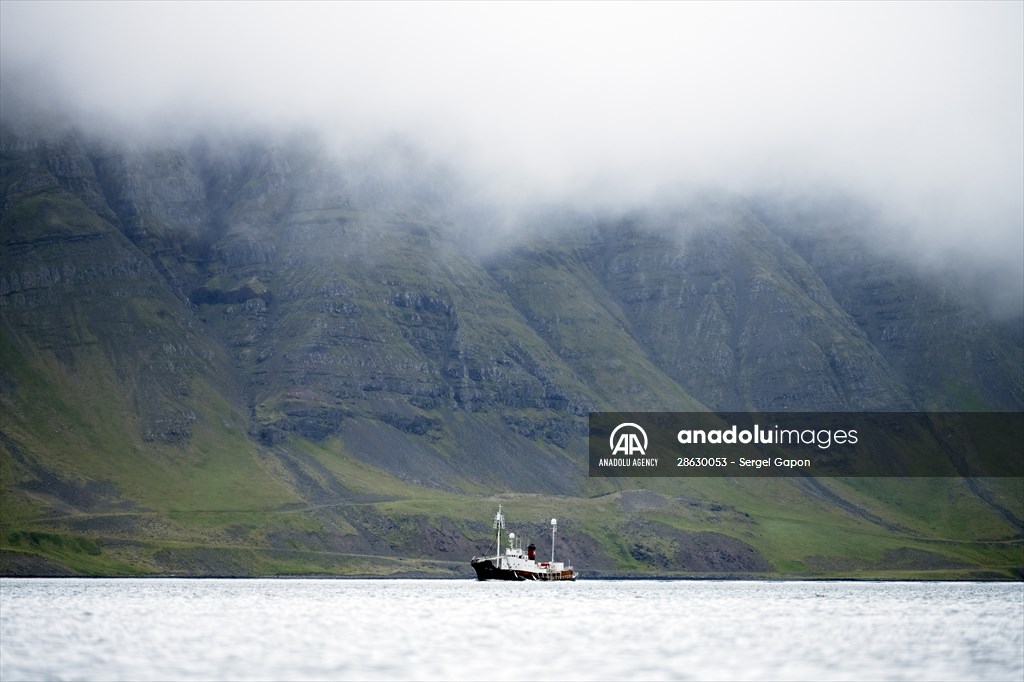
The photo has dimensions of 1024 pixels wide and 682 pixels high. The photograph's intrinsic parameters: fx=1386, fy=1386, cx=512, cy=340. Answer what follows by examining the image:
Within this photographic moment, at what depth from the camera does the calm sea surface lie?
285 ft

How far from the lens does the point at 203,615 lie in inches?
5615

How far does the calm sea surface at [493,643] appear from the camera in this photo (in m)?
86.8

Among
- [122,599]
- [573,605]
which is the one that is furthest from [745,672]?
[122,599]

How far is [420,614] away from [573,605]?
34496mm

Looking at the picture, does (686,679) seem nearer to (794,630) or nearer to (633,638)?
(633,638)

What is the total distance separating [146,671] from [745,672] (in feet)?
123

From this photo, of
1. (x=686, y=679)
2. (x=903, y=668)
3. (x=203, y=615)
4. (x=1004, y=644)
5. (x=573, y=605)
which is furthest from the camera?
(x=573, y=605)

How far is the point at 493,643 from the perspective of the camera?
107 metres

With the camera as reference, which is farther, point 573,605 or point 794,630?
point 573,605

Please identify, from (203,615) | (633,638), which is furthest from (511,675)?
(203,615)

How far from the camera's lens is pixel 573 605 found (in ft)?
589

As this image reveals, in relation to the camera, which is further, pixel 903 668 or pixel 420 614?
pixel 420 614

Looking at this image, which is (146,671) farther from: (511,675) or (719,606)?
(719,606)

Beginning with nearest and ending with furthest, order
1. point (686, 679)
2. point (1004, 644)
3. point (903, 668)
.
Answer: point (686, 679), point (903, 668), point (1004, 644)
